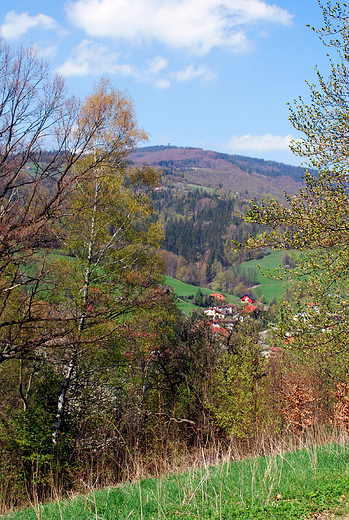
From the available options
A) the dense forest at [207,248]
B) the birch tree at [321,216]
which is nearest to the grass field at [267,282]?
the dense forest at [207,248]

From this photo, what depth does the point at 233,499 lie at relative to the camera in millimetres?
4352

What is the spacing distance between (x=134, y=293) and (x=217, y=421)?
7528mm

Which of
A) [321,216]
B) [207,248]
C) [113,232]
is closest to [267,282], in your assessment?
[207,248]

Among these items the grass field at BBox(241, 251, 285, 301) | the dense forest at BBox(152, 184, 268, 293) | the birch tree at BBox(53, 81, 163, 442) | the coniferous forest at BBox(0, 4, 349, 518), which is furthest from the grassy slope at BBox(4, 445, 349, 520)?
the dense forest at BBox(152, 184, 268, 293)

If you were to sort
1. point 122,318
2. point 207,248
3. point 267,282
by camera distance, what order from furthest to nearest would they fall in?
point 207,248 → point 267,282 → point 122,318

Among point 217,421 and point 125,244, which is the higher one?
point 125,244

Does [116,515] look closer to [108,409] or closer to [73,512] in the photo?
[73,512]

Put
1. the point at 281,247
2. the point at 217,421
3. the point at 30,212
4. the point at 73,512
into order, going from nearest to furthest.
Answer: the point at 73,512, the point at 30,212, the point at 281,247, the point at 217,421

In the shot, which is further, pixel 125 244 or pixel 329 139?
pixel 125 244

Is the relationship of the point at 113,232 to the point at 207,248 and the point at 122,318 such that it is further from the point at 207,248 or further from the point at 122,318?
the point at 207,248

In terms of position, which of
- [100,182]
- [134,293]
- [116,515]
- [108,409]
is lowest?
[108,409]

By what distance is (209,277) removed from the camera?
449ft

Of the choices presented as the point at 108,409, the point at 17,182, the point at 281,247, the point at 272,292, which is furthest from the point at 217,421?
the point at 272,292

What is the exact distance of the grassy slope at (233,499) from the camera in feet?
13.2
